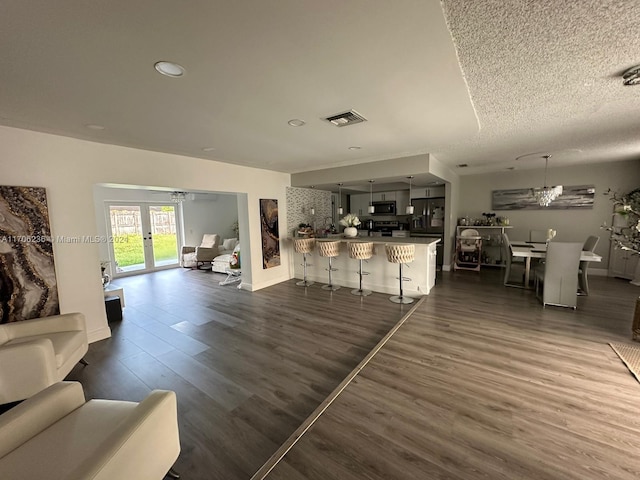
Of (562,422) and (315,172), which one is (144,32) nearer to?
(562,422)

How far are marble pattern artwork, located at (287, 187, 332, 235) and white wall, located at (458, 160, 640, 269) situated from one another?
4072 mm

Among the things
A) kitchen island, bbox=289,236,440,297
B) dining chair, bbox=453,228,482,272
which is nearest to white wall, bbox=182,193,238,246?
kitchen island, bbox=289,236,440,297

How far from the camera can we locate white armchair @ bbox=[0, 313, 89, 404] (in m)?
1.93

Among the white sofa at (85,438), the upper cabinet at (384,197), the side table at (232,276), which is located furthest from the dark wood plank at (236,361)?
the upper cabinet at (384,197)

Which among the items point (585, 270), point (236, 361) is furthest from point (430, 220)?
point (236, 361)

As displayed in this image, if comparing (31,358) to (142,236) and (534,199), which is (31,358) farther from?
(534,199)

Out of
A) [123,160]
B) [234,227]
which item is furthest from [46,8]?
[234,227]

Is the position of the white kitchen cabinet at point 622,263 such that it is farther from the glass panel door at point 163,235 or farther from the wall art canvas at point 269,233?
the glass panel door at point 163,235

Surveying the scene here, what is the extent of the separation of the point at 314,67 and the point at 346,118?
99 cm

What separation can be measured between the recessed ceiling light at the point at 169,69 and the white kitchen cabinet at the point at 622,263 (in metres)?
8.40

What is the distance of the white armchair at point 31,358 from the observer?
6.32 ft

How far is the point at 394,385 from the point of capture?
218 cm

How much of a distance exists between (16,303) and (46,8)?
9.99ft

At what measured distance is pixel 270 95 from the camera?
2.10 metres
